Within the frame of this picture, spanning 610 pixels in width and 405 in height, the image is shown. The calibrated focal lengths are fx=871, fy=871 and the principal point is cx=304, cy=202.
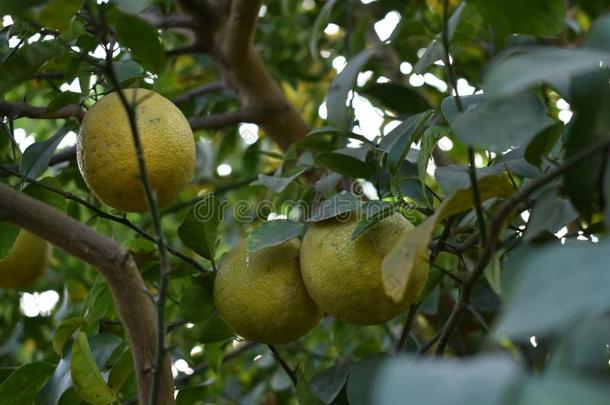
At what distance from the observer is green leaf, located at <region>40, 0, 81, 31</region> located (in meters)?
0.81

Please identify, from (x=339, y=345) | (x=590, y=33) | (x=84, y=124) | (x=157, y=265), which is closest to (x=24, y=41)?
(x=84, y=124)

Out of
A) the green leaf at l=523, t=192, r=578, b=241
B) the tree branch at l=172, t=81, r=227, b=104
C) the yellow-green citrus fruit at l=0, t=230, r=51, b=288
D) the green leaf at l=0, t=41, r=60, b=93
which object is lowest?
the yellow-green citrus fruit at l=0, t=230, r=51, b=288

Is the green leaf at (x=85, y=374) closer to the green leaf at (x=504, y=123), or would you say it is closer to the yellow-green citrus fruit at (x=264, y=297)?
the yellow-green citrus fruit at (x=264, y=297)

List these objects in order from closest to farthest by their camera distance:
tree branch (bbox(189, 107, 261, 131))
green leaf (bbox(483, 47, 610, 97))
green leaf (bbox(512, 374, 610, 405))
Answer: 1. green leaf (bbox(512, 374, 610, 405))
2. green leaf (bbox(483, 47, 610, 97))
3. tree branch (bbox(189, 107, 261, 131))

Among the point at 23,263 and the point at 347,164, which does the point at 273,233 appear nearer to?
the point at 347,164

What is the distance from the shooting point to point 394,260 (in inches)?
23.6

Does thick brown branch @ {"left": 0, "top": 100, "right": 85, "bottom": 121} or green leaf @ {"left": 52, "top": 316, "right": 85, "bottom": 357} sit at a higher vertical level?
thick brown branch @ {"left": 0, "top": 100, "right": 85, "bottom": 121}

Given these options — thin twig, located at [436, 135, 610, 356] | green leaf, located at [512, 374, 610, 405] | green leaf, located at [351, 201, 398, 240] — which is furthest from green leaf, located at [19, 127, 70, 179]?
green leaf, located at [512, 374, 610, 405]

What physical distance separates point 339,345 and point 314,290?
0.54m

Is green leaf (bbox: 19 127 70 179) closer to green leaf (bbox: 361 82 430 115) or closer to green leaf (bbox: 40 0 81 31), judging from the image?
green leaf (bbox: 40 0 81 31)

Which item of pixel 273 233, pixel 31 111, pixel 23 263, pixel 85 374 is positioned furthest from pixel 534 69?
pixel 23 263

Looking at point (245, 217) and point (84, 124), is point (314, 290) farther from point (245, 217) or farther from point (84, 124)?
point (245, 217)

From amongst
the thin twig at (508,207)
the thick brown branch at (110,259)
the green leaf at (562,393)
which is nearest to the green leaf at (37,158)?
the thick brown branch at (110,259)

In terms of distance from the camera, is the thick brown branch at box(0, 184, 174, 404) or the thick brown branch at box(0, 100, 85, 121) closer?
the thick brown branch at box(0, 184, 174, 404)
